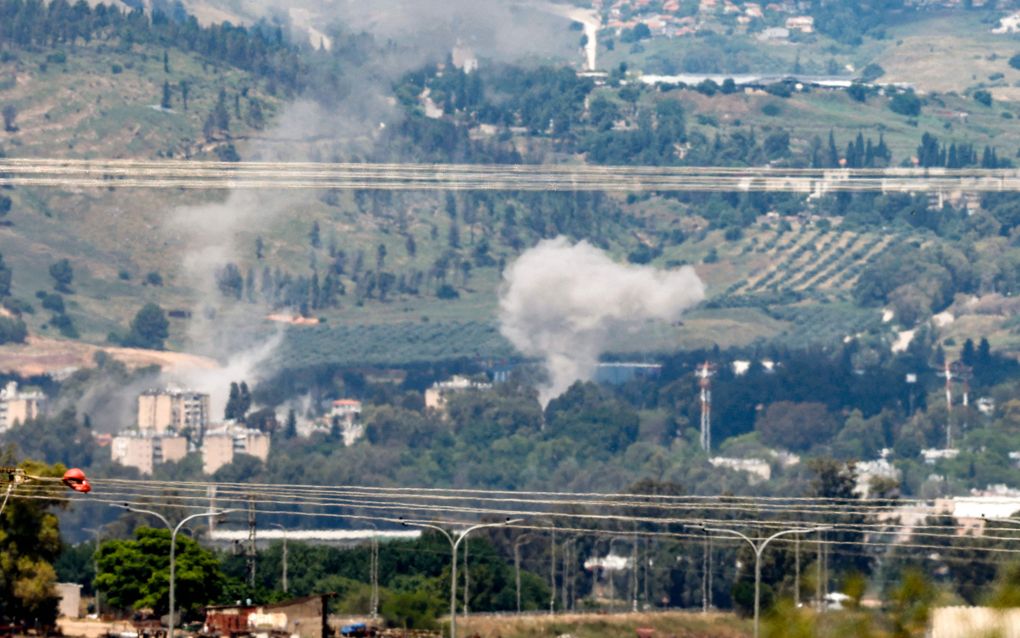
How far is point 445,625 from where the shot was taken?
318 ft

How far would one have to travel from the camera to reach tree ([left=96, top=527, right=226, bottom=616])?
306 feet

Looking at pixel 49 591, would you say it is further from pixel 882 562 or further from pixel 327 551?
pixel 882 562

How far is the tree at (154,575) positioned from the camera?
93188 mm

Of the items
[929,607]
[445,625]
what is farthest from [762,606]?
[929,607]

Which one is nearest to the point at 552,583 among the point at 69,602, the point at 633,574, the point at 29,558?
the point at 633,574

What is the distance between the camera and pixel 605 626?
105 metres

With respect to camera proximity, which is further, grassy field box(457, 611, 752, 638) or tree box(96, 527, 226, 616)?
grassy field box(457, 611, 752, 638)

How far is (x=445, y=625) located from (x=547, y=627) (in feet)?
26.6

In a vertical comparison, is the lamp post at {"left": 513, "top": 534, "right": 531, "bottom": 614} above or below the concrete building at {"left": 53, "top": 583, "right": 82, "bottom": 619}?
below

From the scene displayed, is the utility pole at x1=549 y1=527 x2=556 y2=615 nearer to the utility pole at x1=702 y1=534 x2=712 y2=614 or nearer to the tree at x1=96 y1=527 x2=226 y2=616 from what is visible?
the utility pole at x1=702 y1=534 x2=712 y2=614

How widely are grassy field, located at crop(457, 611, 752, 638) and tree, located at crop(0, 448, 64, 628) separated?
15081 mm

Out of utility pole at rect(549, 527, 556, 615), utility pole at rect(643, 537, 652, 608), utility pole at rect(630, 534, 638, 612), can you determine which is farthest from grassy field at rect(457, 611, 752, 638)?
utility pole at rect(643, 537, 652, 608)

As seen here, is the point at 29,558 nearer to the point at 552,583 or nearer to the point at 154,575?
the point at 154,575

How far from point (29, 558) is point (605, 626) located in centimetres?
2370
